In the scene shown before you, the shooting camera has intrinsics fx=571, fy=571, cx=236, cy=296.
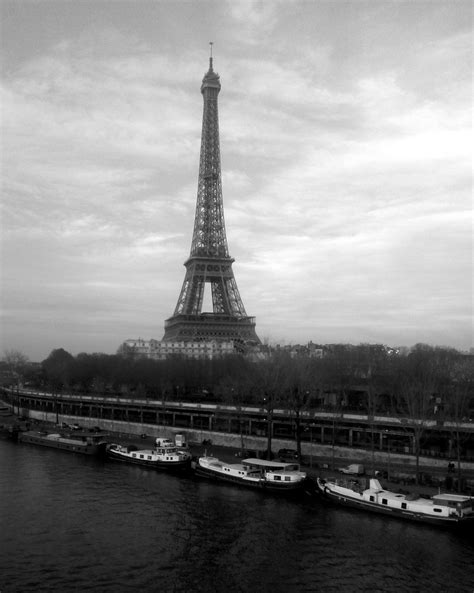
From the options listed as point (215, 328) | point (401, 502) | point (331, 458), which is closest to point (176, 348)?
point (215, 328)

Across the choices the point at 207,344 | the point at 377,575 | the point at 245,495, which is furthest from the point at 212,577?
the point at 207,344

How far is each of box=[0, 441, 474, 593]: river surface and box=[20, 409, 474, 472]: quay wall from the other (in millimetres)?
7572

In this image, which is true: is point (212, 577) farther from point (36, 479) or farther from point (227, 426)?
point (227, 426)

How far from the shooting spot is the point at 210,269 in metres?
93.2

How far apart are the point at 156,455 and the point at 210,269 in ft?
190

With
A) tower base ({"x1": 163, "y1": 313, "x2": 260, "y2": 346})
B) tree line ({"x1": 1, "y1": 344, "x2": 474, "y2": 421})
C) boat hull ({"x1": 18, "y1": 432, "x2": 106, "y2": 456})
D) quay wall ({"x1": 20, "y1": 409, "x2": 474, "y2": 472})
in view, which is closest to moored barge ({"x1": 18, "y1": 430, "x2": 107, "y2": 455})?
boat hull ({"x1": 18, "y1": 432, "x2": 106, "y2": 456})

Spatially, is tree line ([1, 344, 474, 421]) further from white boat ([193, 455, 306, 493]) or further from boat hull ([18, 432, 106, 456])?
boat hull ([18, 432, 106, 456])

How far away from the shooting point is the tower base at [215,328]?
89.4m

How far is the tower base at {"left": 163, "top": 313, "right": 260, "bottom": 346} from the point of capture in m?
89.4

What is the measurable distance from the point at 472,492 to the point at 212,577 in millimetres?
15526

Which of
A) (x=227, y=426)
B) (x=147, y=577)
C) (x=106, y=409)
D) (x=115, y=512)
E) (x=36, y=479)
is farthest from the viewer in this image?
(x=106, y=409)

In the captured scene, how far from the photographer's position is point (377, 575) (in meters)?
19.9

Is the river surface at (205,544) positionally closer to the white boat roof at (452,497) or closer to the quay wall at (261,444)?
the white boat roof at (452,497)

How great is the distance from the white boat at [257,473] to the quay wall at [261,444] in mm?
4320
